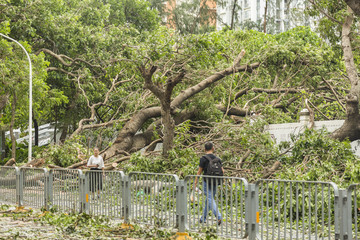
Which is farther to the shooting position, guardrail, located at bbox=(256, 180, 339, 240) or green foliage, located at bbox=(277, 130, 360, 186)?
green foliage, located at bbox=(277, 130, 360, 186)

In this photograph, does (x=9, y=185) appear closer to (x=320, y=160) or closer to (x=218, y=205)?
(x=218, y=205)

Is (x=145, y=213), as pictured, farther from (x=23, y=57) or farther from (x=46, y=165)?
(x=23, y=57)

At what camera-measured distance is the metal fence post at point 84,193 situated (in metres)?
11.2

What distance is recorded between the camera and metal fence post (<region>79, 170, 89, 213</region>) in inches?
442

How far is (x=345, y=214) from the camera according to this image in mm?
6551

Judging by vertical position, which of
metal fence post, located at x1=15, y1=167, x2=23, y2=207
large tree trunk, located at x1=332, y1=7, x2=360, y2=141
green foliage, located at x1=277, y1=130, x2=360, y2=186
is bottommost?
metal fence post, located at x1=15, y1=167, x2=23, y2=207

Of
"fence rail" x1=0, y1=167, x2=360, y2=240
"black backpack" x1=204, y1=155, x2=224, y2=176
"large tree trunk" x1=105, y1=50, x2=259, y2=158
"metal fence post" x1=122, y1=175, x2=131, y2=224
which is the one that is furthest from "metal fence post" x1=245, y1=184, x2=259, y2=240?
"large tree trunk" x1=105, y1=50, x2=259, y2=158

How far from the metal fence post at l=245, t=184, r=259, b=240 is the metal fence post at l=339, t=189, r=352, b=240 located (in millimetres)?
1396

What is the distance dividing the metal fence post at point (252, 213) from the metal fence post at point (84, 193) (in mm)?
4644

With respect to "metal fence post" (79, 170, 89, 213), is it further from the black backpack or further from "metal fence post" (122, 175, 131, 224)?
the black backpack

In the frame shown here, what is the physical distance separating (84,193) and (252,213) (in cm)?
486

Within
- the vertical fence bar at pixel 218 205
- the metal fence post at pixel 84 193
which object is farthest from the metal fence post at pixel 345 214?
the metal fence post at pixel 84 193

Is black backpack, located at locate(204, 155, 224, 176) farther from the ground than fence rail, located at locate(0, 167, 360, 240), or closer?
farther from the ground

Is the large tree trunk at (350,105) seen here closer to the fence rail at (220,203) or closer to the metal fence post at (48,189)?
the fence rail at (220,203)
